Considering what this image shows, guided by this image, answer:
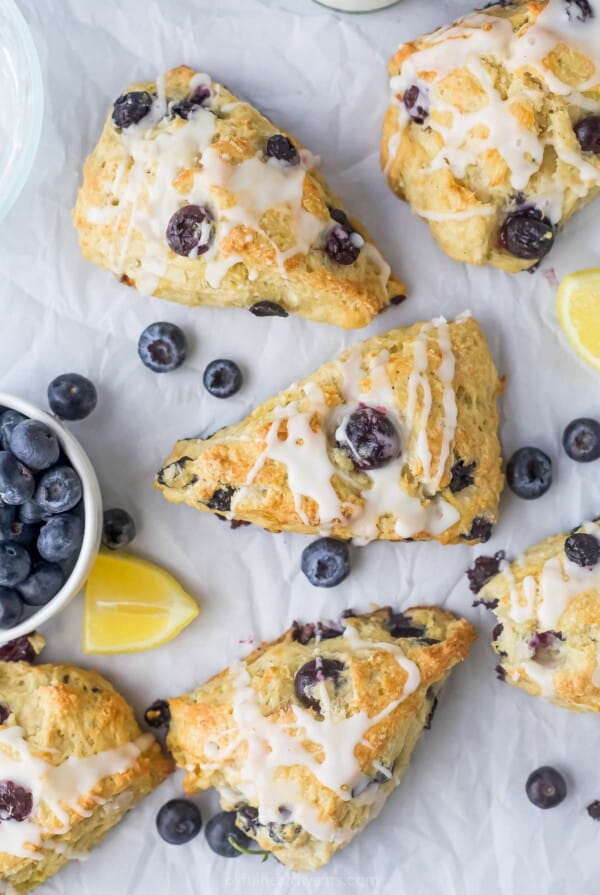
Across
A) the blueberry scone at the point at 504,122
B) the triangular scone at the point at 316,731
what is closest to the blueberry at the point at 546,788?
the triangular scone at the point at 316,731

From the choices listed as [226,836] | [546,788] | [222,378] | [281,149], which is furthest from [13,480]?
[546,788]

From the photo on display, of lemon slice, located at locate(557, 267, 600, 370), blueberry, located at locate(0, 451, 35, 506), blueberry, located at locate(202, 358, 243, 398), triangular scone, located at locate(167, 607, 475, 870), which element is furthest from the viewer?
blueberry, located at locate(202, 358, 243, 398)

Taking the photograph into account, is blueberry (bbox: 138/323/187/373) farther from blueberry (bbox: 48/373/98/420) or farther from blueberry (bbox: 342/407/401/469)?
blueberry (bbox: 342/407/401/469)

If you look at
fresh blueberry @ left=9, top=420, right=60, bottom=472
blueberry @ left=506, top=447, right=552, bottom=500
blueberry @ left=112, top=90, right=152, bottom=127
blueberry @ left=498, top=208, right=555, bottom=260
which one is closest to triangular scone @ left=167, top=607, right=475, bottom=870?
blueberry @ left=506, top=447, right=552, bottom=500

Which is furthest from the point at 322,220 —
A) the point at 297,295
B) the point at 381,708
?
the point at 381,708

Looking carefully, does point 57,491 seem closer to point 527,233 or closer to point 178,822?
point 178,822

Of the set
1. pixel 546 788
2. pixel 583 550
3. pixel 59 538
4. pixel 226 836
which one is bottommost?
pixel 546 788

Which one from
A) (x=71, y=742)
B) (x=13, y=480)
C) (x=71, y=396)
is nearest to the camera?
(x=13, y=480)

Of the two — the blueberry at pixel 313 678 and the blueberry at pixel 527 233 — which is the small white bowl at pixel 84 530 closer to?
the blueberry at pixel 313 678
